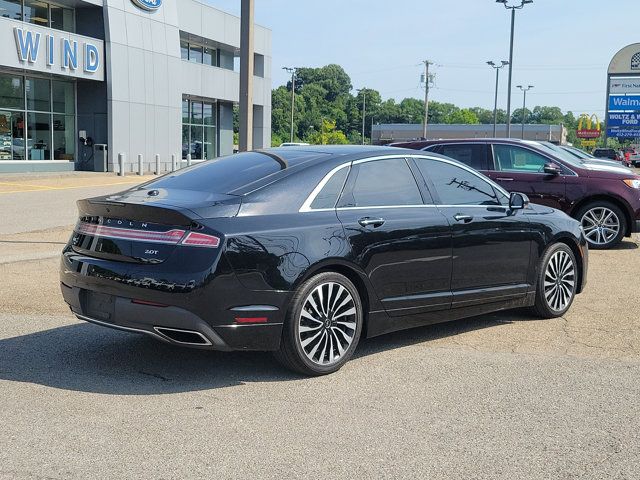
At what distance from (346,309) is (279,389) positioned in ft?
2.51

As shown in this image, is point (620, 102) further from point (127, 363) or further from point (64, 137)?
point (127, 363)

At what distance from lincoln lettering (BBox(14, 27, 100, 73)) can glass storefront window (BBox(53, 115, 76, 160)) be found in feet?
8.85

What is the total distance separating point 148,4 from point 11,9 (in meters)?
7.20

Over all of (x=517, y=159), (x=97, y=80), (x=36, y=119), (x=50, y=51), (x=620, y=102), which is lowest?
(x=517, y=159)

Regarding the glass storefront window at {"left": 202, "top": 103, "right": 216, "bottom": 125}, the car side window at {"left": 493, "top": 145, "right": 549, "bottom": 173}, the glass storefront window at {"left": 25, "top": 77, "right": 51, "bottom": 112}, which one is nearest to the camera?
the car side window at {"left": 493, "top": 145, "right": 549, "bottom": 173}

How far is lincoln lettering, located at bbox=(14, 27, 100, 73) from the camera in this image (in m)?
28.0

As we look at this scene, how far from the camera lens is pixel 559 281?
700 centimetres

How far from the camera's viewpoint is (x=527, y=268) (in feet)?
21.8

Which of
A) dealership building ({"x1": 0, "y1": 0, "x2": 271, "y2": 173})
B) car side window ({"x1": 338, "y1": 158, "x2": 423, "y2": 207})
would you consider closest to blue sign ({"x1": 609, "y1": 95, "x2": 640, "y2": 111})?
dealership building ({"x1": 0, "y1": 0, "x2": 271, "y2": 173})

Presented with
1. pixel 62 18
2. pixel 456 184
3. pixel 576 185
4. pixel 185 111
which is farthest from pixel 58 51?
pixel 456 184

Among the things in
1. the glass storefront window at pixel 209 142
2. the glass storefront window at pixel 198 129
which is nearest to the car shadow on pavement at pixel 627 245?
the glass storefront window at pixel 198 129

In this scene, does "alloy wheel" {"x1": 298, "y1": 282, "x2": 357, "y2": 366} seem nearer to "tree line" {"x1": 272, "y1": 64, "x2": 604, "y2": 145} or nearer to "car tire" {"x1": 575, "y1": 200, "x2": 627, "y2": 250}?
"car tire" {"x1": 575, "y1": 200, "x2": 627, "y2": 250}

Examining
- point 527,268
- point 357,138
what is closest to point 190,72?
point 527,268

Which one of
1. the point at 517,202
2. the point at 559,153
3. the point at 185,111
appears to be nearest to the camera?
the point at 517,202
